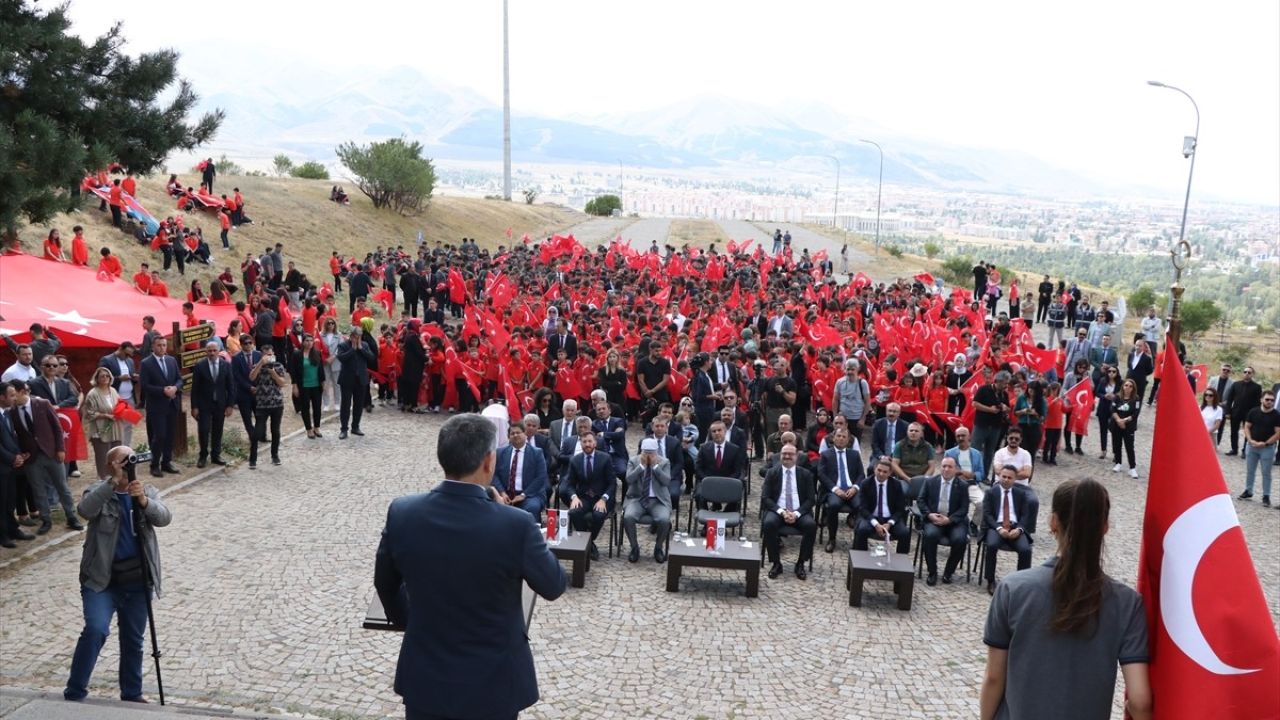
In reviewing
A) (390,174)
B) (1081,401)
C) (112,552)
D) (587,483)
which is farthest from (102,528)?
(390,174)

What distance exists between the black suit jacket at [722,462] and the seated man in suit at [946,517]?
2152 millimetres

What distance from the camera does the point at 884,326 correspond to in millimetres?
19078

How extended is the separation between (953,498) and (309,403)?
997 centimetres

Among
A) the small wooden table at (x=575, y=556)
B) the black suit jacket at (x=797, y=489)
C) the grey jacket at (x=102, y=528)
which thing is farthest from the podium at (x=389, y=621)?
the black suit jacket at (x=797, y=489)

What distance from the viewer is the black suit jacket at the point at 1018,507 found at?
1001 centimetres

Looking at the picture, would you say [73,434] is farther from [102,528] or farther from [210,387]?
[102,528]

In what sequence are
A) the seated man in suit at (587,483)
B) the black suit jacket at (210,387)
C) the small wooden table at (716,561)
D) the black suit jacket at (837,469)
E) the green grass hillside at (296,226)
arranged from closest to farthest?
the small wooden table at (716,561), the seated man in suit at (587,483), the black suit jacket at (837,469), the black suit jacket at (210,387), the green grass hillside at (296,226)

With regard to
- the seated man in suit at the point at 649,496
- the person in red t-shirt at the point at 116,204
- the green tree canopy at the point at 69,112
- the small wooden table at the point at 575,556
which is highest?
the green tree canopy at the point at 69,112

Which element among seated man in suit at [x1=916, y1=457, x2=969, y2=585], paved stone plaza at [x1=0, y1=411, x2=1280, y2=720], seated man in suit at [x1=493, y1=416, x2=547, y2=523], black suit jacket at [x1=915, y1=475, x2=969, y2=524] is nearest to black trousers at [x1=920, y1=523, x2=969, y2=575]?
seated man in suit at [x1=916, y1=457, x2=969, y2=585]

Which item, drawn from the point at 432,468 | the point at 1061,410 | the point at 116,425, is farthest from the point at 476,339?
the point at 1061,410

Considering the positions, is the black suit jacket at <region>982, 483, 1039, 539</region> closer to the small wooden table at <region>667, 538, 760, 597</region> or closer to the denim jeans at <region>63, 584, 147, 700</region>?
the small wooden table at <region>667, 538, 760, 597</region>

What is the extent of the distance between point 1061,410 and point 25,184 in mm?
13845

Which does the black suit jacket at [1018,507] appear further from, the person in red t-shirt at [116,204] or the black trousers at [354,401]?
the person in red t-shirt at [116,204]

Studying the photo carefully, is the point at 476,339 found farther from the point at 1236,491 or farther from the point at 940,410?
the point at 1236,491
